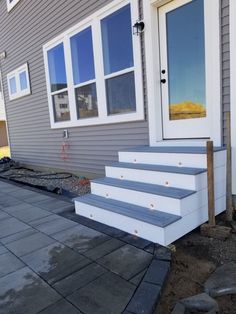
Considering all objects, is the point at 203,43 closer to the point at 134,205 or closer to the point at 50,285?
the point at 134,205

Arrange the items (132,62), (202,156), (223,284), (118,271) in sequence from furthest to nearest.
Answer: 1. (132,62)
2. (202,156)
3. (118,271)
4. (223,284)

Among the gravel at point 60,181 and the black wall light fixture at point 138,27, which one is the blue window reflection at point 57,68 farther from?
the black wall light fixture at point 138,27

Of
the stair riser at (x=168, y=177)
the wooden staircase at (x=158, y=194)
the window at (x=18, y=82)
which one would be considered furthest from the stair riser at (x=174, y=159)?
the window at (x=18, y=82)

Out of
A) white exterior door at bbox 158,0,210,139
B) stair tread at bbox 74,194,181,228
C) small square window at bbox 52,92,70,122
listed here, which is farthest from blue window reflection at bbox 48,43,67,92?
stair tread at bbox 74,194,181,228

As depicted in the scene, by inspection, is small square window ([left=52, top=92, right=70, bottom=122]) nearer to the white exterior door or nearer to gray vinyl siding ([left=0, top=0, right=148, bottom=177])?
gray vinyl siding ([left=0, top=0, right=148, bottom=177])

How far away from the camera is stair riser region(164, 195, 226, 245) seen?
94.0 inches

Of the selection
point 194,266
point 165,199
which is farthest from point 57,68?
point 194,266

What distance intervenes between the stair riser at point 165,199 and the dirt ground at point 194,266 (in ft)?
1.00

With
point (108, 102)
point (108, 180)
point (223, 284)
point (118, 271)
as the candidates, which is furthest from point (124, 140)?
point (223, 284)

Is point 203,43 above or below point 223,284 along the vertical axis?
above

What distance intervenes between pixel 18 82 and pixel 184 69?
18.4 ft

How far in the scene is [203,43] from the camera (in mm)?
3203

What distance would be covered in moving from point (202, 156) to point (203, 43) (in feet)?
4.71

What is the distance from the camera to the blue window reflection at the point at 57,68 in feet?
18.3
